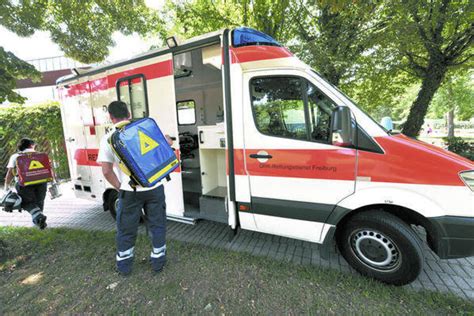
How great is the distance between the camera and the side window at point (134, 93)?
12.3 feet

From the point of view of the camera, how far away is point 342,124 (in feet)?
7.63

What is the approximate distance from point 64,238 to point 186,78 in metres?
3.78

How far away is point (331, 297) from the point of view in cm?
252

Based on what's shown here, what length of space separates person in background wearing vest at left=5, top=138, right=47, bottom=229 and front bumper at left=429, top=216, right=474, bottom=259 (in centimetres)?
591

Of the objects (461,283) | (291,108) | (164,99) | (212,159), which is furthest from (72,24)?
(461,283)

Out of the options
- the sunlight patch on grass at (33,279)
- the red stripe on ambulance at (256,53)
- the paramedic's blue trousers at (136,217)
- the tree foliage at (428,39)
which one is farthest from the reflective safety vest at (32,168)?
the tree foliage at (428,39)

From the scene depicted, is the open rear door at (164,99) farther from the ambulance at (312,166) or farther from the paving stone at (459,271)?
the paving stone at (459,271)

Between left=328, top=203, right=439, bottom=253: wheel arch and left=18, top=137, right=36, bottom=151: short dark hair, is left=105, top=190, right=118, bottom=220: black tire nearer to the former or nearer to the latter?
left=18, top=137, right=36, bottom=151: short dark hair

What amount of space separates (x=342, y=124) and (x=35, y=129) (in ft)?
32.9

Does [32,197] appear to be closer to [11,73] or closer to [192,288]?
[11,73]

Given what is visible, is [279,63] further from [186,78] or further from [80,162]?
[80,162]

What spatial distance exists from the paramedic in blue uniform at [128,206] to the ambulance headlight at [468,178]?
3.04m

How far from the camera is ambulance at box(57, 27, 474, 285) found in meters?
2.31

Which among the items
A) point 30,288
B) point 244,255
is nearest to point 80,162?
→ point 30,288
